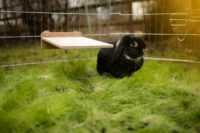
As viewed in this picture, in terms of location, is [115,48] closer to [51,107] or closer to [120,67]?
[120,67]

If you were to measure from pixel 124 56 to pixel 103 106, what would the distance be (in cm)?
77

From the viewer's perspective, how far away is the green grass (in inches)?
46.4

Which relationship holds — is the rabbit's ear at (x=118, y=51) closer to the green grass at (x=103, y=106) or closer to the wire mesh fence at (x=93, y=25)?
the green grass at (x=103, y=106)

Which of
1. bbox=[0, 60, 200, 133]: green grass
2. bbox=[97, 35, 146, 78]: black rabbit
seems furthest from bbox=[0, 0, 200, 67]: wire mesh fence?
bbox=[0, 60, 200, 133]: green grass

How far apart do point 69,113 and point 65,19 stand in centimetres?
288

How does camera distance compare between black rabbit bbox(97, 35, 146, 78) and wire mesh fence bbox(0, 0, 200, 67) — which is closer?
black rabbit bbox(97, 35, 146, 78)

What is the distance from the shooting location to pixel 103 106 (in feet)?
5.01

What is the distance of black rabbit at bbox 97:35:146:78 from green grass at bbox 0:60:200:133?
0.14 metres

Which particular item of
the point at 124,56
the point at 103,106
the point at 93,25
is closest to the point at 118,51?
the point at 124,56

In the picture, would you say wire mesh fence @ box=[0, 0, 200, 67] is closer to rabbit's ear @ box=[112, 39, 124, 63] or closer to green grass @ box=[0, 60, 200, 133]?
rabbit's ear @ box=[112, 39, 124, 63]

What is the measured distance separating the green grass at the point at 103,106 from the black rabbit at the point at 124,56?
14 cm

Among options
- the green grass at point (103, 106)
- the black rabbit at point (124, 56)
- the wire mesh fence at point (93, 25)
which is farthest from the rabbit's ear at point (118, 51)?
the wire mesh fence at point (93, 25)

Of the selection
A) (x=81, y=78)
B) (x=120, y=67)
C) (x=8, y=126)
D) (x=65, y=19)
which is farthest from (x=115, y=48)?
(x=65, y=19)

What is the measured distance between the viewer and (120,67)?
7.16 feet
